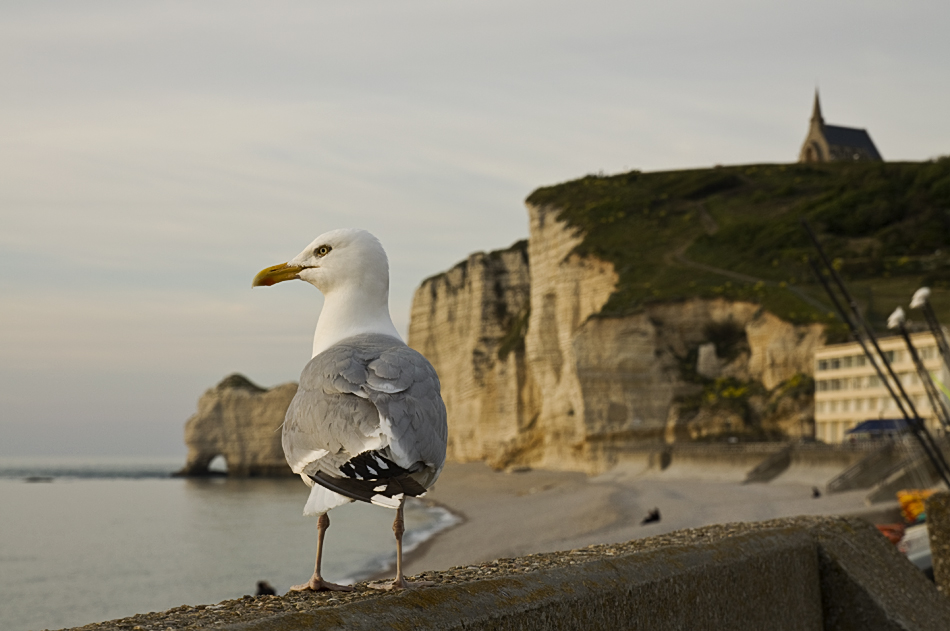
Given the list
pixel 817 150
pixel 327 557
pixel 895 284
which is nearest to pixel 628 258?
pixel 895 284

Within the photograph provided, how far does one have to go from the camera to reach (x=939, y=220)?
7388 cm

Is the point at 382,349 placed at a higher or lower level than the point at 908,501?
higher

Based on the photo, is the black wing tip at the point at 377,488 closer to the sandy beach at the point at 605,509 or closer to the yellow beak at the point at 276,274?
the yellow beak at the point at 276,274

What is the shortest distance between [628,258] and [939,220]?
24.6m

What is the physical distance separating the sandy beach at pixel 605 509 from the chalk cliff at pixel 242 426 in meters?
65.8

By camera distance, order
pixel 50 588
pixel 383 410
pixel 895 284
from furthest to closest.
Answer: pixel 895 284 < pixel 50 588 < pixel 383 410

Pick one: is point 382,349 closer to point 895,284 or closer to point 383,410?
point 383,410

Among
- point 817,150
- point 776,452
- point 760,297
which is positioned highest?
point 817,150

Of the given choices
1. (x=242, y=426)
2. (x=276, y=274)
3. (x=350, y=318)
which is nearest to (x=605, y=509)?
(x=276, y=274)

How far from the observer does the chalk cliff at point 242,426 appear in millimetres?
121312

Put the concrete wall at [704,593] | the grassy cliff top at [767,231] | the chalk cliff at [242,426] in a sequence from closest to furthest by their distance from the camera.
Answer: the concrete wall at [704,593], the grassy cliff top at [767,231], the chalk cliff at [242,426]

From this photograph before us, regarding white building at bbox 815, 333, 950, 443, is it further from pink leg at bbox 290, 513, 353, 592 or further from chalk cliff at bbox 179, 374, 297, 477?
chalk cliff at bbox 179, 374, 297, 477

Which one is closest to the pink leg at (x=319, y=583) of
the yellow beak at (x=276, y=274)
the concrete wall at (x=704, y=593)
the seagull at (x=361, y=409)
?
the seagull at (x=361, y=409)

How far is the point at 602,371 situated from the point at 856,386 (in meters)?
16.5
